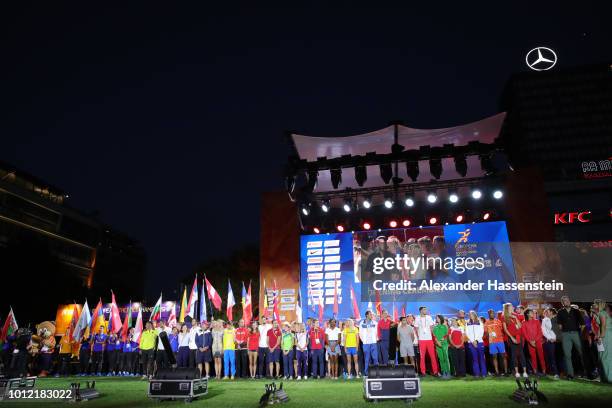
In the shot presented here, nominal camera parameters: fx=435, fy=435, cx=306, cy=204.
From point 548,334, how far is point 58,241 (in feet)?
191

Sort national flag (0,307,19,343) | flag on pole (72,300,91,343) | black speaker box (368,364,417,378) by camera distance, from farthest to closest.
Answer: flag on pole (72,300,91,343)
national flag (0,307,19,343)
black speaker box (368,364,417,378)

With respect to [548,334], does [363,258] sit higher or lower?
higher

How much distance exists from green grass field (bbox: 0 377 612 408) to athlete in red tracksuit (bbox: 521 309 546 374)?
4.63 ft

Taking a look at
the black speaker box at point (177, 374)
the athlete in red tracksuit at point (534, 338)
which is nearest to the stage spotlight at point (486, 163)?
the athlete in red tracksuit at point (534, 338)

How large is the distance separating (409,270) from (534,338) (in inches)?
268

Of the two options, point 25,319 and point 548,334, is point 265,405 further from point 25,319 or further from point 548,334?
point 25,319

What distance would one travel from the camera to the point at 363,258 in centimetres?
1864

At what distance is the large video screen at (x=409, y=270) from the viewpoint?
17.2 m

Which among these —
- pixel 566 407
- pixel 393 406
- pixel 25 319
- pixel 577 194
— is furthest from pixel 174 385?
pixel 577 194

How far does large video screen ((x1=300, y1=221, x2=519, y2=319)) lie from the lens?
56.6 feet

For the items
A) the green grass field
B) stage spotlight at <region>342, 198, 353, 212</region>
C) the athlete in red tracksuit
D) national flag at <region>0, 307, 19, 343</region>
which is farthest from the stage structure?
national flag at <region>0, 307, 19, 343</region>

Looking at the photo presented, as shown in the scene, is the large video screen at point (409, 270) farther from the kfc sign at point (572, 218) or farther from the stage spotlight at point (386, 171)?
the kfc sign at point (572, 218)

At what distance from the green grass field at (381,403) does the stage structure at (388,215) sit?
266 inches

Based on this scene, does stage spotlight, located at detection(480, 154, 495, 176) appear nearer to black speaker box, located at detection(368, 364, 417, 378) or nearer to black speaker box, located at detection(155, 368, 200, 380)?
black speaker box, located at detection(368, 364, 417, 378)
